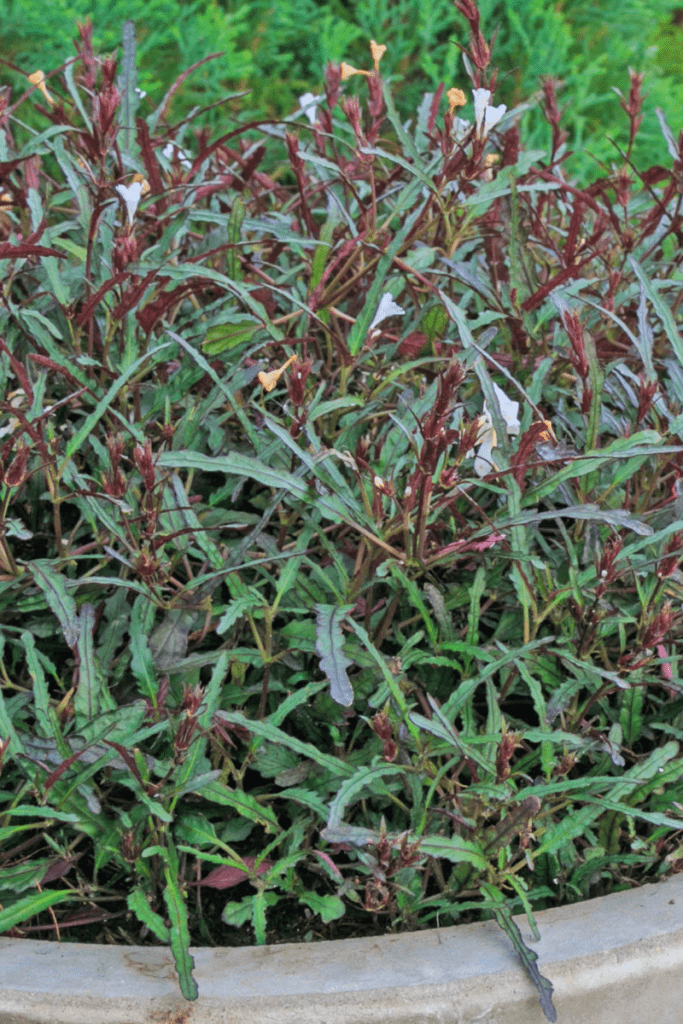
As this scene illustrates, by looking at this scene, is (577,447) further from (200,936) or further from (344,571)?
(200,936)

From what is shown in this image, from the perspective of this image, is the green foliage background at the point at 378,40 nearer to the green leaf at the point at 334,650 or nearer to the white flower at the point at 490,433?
the white flower at the point at 490,433

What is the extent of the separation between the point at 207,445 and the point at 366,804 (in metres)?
0.50

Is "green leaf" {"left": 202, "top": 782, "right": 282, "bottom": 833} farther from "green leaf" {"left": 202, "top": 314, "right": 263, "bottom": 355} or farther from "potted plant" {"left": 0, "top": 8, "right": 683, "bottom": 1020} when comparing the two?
"green leaf" {"left": 202, "top": 314, "right": 263, "bottom": 355}

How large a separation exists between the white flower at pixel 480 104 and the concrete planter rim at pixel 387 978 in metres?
0.91

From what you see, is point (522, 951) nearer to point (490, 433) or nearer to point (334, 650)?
point (334, 650)

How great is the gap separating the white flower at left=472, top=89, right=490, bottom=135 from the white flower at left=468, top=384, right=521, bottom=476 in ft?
1.04

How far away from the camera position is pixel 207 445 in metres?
1.32

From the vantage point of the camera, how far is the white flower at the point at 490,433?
117 cm

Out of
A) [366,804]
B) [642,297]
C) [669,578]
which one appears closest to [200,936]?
[366,804]

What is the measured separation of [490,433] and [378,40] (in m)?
2.67

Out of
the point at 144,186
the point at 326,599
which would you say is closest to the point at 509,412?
the point at 326,599

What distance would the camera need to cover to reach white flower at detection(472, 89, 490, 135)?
3.85 feet

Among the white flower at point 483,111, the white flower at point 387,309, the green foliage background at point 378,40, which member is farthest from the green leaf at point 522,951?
the green foliage background at point 378,40

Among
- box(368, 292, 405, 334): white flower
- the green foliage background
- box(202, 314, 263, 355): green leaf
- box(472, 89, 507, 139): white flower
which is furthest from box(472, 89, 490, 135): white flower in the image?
the green foliage background
